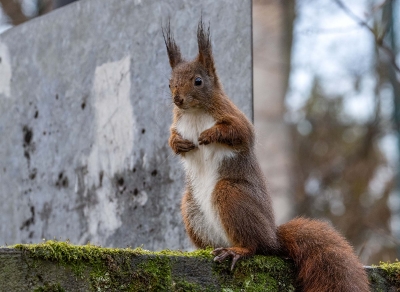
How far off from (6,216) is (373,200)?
6.98 meters

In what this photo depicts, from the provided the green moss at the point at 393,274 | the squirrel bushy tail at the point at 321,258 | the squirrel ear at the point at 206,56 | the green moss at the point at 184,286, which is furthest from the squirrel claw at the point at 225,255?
the squirrel ear at the point at 206,56

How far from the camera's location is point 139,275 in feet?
7.17

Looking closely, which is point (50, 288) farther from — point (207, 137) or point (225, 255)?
point (207, 137)

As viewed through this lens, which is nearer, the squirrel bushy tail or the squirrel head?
the squirrel bushy tail

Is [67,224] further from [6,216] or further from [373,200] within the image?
[373,200]

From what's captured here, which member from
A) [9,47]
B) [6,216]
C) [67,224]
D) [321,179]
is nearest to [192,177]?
[67,224]

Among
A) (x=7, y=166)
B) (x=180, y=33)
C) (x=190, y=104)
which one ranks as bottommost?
(x=7, y=166)

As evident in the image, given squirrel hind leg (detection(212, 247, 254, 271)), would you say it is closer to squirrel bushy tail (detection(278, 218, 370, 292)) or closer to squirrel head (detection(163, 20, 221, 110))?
squirrel bushy tail (detection(278, 218, 370, 292))

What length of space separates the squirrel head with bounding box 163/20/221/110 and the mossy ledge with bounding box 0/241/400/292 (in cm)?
77

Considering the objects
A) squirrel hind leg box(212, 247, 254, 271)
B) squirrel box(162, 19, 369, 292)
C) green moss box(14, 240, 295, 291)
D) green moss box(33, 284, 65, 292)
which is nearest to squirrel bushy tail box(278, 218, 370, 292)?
squirrel box(162, 19, 369, 292)

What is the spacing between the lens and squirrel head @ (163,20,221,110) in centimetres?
302

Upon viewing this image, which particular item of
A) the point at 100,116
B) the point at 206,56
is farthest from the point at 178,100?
the point at 100,116

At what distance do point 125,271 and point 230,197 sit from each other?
709mm

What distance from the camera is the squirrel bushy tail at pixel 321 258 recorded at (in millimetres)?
2461
